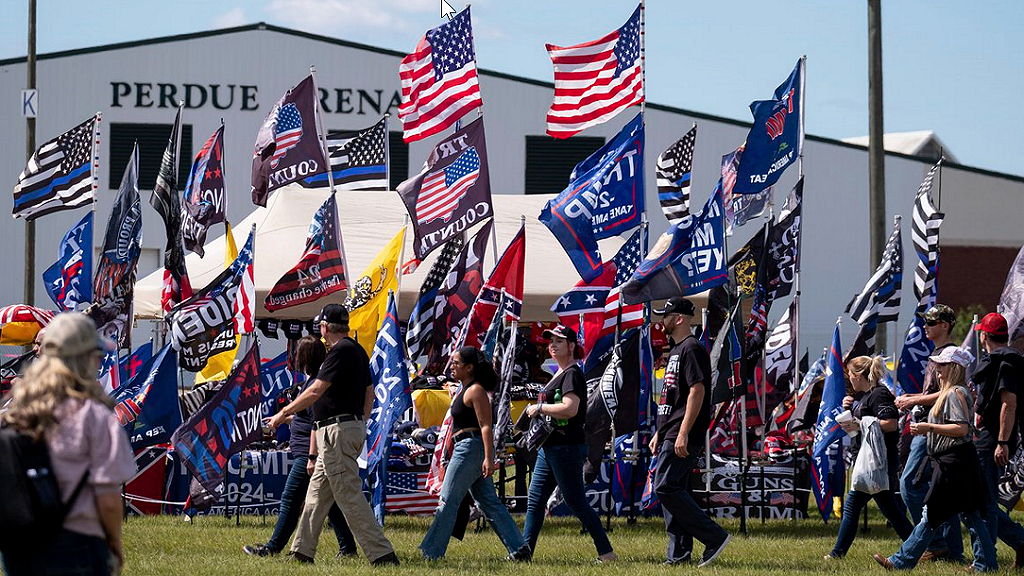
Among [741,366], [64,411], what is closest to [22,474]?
[64,411]

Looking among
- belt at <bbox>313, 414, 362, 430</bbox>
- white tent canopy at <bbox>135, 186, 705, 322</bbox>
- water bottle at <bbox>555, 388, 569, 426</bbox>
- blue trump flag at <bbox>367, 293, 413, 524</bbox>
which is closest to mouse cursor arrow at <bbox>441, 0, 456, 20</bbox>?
white tent canopy at <bbox>135, 186, 705, 322</bbox>

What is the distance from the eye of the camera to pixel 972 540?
8.84m

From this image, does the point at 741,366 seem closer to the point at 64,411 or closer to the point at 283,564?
the point at 283,564

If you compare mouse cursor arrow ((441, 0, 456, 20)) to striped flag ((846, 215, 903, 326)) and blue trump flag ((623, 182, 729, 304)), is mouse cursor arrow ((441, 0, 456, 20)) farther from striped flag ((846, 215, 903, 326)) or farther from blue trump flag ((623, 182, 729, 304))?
striped flag ((846, 215, 903, 326))

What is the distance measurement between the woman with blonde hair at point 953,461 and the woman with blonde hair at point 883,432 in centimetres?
82

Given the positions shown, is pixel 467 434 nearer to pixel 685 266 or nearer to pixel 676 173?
pixel 685 266

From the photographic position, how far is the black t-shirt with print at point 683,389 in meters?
9.14

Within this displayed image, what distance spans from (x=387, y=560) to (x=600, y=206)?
14.2 ft

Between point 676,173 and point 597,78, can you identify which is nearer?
point 597,78

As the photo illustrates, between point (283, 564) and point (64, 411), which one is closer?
point (64, 411)

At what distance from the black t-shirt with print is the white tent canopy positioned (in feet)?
22.9

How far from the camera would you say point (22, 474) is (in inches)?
177

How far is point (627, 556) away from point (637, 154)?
390 cm

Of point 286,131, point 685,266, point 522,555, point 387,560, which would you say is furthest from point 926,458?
point 286,131
